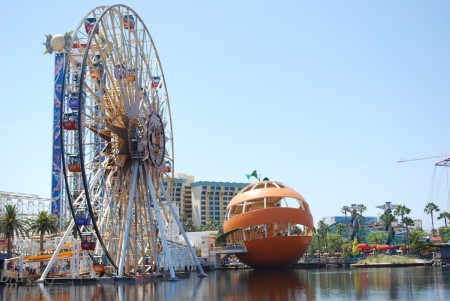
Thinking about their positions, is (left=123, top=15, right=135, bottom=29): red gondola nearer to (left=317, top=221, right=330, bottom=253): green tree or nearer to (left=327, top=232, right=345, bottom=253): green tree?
(left=327, top=232, right=345, bottom=253): green tree

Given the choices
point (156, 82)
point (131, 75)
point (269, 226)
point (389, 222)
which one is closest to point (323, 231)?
point (389, 222)

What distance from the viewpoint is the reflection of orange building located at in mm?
76188

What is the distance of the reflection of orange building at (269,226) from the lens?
76.2 metres

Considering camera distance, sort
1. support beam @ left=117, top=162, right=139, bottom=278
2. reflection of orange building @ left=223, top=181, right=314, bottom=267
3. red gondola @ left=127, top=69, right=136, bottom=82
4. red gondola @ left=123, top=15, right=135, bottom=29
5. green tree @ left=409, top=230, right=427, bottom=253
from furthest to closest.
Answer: green tree @ left=409, top=230, right=427, bottom=253 → reflection of orange building @ left=223, top=181, right=314, bottom=267 → red gondola @ left=123, top=15, right=135, bottom=29 → red gondola @ left=127, top=69, right=136, bottom=82 → support beam @ left=117, top=162, right=139, bottom=278

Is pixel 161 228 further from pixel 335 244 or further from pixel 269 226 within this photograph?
pixel 335 244

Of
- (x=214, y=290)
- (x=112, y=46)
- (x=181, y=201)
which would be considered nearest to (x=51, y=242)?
(x=112, y=46)

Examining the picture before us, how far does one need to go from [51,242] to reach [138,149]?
64.2 feet

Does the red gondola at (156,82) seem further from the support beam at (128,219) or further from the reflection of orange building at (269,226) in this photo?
the reflection of orange building at (269,226)

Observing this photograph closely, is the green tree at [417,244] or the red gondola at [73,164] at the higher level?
the red gondola at [73,164]

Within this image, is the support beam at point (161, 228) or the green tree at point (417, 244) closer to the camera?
the support beam at point (161, 228)

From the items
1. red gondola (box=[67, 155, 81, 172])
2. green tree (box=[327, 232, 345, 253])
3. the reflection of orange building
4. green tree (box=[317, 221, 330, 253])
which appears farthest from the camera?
green tree (box=[317, 221, 330, 253])

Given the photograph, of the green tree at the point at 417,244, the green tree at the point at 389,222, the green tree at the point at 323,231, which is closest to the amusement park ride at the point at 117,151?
the green tree at the point at 417,244

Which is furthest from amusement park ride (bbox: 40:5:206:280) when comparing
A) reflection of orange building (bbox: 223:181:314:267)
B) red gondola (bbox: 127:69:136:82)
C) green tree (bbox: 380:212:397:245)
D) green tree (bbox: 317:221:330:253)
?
green tree (bbox: 317:221:330:253)

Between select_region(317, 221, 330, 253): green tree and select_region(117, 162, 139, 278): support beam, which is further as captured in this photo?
select_region(317, 221, 330, 253): green tree
